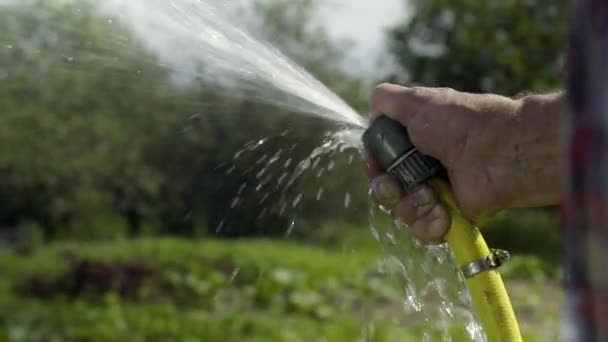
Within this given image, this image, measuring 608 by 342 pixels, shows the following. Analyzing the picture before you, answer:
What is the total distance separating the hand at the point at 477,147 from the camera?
1.65 m

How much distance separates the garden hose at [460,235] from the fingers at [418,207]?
1cm

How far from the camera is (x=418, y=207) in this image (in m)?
1.75

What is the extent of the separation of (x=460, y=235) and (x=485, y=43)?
37.0 ft

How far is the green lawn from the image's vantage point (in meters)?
5.96

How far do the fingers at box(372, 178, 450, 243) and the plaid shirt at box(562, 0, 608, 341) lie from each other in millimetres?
896

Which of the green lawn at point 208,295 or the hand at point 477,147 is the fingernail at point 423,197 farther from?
the green lawn at point 208,295

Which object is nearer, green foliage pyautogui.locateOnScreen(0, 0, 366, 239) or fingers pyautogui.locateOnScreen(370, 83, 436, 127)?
fingers pyautogui.locateOnScreen(370, 83, 436, 127)

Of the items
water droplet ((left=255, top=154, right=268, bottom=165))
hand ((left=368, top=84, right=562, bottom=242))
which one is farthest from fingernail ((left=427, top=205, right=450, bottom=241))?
water droplet ((left=255, top=154, right=268, bottom=165))

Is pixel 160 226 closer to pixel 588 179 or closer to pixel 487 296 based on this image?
pixel 487 296

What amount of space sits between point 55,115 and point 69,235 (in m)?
1.31

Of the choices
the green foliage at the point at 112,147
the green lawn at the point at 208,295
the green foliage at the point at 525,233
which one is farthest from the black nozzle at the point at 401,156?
the green foliage at the point at 525,233

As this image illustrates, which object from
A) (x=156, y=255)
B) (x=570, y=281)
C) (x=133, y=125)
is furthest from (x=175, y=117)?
(x=570, y=281)

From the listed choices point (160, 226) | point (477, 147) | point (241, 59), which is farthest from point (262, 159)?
point (160, 226)

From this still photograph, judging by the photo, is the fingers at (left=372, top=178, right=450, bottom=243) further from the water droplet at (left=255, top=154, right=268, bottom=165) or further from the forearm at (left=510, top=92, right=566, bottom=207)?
the water droplet at (left=255, top=154, right=268, bottom=165)
